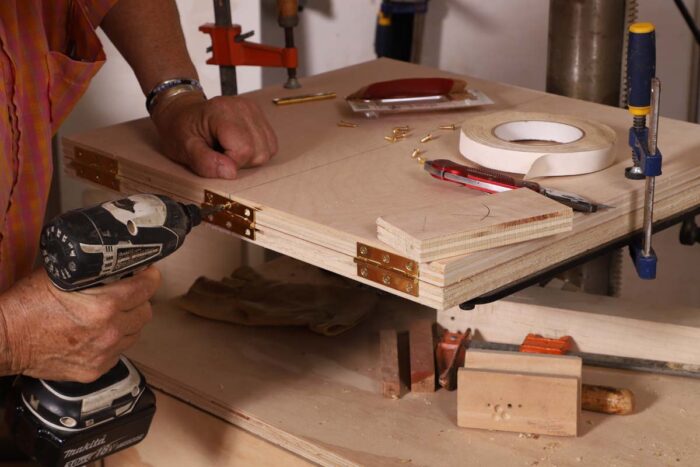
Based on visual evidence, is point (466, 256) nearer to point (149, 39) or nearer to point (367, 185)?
point (367, 185)

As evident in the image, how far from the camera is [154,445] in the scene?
4.52 ft

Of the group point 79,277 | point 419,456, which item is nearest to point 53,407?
point 79,277

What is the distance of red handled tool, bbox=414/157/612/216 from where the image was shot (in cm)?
112

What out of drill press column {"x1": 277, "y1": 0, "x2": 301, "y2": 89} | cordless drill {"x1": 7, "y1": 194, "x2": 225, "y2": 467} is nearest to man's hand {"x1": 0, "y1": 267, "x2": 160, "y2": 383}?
cordless drill {"x1": 7, "y1": 194, "x2": 225, "y2": 467}

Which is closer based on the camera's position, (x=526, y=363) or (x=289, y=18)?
(x=526, y=363)

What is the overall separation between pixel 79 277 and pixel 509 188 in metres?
0.48

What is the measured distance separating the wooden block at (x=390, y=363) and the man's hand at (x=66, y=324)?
0.30 metres

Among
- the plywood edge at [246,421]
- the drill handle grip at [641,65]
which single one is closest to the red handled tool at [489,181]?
the drill handle grip at [641,65]

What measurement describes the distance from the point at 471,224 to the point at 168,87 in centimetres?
58

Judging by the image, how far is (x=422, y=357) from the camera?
129cm

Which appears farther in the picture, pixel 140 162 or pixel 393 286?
pixel 140 162

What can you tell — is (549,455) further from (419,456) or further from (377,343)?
(377,343)

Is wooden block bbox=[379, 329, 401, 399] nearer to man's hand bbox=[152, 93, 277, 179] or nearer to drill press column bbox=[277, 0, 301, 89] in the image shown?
man's hand bbox=[152, 93, 277, 179]

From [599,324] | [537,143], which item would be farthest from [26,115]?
[599,324]
